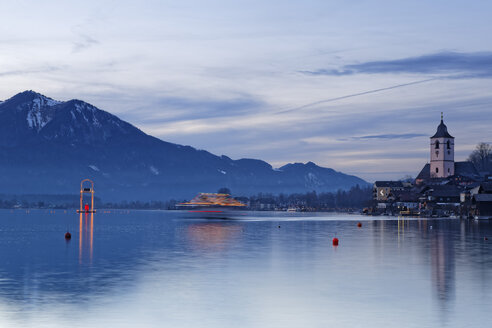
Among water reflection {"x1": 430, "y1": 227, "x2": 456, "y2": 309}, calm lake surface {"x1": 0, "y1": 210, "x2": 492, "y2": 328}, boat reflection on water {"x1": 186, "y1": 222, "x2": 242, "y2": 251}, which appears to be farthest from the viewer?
boat reflection on water {"x1": 186, "y1": 222, "x2": 242, "y2": 251}

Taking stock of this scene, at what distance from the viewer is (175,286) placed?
40.7m

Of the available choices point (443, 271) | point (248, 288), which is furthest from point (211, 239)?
point (248, 288)

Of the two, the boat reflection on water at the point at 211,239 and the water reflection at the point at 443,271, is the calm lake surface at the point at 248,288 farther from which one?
the boat reflection on water at the point at 211,239

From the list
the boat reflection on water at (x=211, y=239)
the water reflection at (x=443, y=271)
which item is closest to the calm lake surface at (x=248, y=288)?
the water reflection at (x=443, y=271)

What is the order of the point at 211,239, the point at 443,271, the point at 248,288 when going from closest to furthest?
the point at 248,288
the point at 443,271
the point at 211,239

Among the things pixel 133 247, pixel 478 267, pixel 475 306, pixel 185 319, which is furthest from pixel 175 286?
pixel 133 247

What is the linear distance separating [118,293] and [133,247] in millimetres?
39986

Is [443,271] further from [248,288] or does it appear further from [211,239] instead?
[211,239]

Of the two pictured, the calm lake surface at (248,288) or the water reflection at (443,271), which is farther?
the water reflection at (443,271)

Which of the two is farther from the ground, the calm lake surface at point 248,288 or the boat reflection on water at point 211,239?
the calm lake surface at point 248,288

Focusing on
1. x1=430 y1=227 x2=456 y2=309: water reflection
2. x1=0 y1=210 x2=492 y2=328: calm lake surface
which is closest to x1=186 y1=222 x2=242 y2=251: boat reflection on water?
x1=0 y1=210 x2=492 y2=328: calm lake surface

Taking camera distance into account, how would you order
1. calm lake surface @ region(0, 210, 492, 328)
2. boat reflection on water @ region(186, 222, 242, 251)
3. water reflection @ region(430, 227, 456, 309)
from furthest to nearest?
boat reflection on water @ region(186, 222, 242, 251), water reflection @ region(430, 227, 456, 309), calm lake surface @ region(0, 210, 492, 328)

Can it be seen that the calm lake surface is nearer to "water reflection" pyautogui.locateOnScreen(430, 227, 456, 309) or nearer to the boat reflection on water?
"water reflection" pyautogui.locateOnScreen(430, 227, 456, 309)

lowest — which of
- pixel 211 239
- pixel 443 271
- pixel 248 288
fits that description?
pixel 211 239
